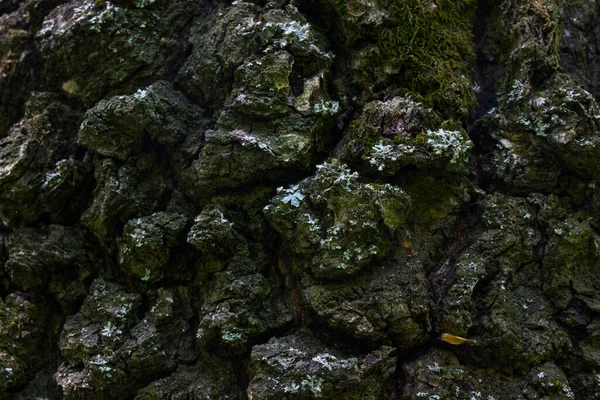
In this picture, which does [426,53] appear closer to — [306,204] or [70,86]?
[306,204]

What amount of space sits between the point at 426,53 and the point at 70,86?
2522mm

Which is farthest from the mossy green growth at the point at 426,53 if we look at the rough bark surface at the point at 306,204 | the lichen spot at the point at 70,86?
the lichen spot at the point at 70,86

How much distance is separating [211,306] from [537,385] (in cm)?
183

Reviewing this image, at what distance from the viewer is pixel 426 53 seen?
3.30 m

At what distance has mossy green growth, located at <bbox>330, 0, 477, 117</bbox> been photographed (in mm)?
3223

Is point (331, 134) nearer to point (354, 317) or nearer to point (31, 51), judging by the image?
point (354, 317)

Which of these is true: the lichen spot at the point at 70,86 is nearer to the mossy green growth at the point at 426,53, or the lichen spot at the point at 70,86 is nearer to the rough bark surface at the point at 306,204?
the rough bark surface at the point at 306,204

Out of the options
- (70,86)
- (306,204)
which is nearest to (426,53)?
(306,204)

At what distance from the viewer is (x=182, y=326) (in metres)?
3.16

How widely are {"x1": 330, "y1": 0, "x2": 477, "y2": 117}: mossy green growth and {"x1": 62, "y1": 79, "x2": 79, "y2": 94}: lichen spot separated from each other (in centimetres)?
194

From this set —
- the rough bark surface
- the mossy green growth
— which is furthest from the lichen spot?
the mossy green growth

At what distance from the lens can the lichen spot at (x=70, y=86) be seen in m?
3.69

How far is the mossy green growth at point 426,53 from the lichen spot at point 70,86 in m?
1.94

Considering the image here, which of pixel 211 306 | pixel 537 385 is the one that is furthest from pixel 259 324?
pixel 537 385
